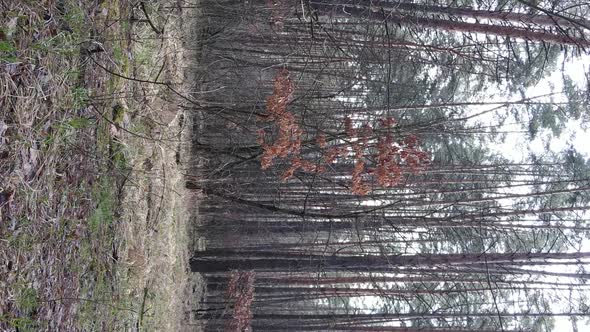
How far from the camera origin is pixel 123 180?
18.8 feet

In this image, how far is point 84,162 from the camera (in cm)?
462

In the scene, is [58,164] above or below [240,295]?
above

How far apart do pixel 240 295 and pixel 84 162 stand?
6061 mm

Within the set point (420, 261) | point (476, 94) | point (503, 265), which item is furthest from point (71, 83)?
point (476, 94)

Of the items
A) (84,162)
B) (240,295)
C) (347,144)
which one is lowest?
(240,295)

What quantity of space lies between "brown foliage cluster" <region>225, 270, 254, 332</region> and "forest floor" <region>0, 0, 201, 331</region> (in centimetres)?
242

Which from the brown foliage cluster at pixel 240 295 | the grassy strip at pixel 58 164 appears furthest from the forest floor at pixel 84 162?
the brown foliage cluster at pixel 240 295

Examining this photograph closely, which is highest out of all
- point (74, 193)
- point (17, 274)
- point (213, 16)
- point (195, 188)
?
point (213, 16)

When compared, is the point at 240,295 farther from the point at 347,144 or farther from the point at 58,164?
the point at 58,164

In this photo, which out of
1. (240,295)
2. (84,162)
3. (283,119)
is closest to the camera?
(84,162)

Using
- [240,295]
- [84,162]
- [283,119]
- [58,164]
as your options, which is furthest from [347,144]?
[58,164]

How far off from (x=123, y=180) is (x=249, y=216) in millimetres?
6511

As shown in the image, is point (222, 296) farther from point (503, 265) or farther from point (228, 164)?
point (503, 265)

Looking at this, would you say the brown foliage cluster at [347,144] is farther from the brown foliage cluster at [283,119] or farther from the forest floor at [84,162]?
the forest floor at [84,162]
